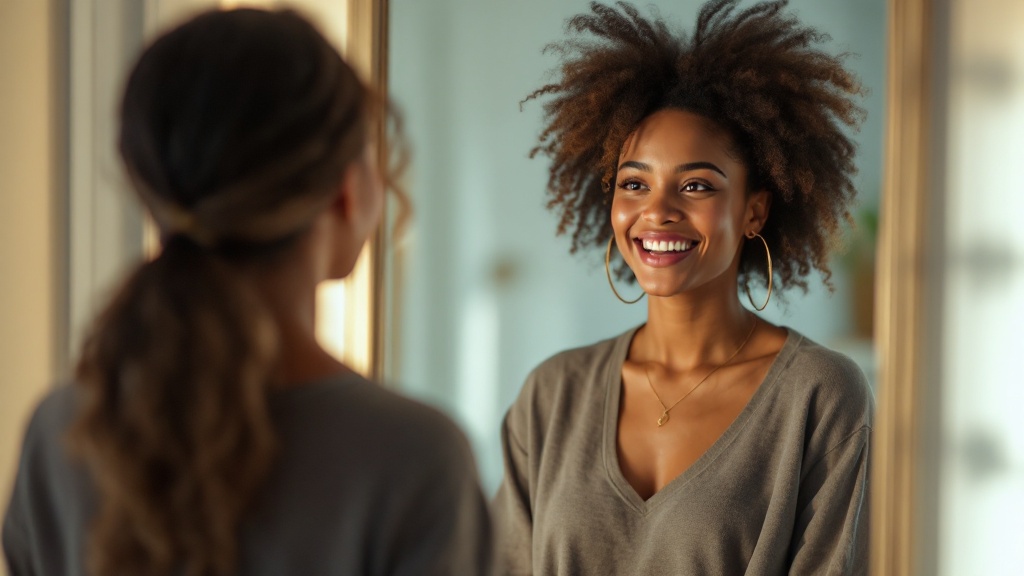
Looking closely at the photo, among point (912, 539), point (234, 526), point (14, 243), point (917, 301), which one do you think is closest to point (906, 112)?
point (917, 301)

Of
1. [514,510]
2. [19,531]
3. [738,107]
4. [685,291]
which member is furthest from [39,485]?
[738,107]

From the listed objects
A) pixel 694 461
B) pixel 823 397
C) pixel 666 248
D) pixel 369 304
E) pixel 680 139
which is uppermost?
pixel 680 139

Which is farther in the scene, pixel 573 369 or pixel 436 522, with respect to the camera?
pixel 573 369

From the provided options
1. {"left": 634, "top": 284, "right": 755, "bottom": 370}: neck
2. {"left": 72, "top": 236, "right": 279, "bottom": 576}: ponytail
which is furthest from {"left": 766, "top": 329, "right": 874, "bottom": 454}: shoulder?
{"left": 72, "top": 236, "right": 279, "bottom": 576}: ponytail

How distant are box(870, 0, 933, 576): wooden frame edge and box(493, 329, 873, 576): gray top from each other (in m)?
0.32

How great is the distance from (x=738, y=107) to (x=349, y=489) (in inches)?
39.6

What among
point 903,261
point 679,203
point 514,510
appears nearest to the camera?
point 679,203

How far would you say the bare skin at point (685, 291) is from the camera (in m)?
1.45

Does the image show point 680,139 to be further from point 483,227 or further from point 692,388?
point 483,227

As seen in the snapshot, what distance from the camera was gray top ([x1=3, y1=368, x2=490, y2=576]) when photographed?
2.30 feet

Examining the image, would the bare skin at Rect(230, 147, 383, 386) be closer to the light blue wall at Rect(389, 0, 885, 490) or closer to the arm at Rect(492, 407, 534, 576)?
the arm at Rect(492, 407, 534, 576)

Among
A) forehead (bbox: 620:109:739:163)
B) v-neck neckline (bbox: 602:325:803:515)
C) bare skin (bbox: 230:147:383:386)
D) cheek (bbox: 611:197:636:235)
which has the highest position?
forehead (bbox: 620:109:739:163)

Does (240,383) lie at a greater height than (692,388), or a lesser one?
greater

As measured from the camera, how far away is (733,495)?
4.49 ft
